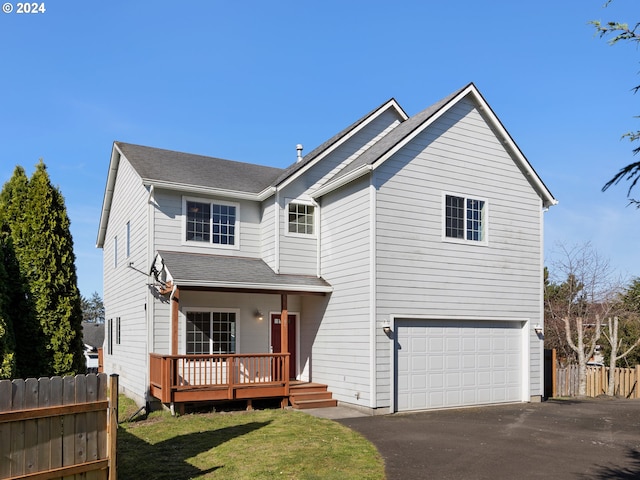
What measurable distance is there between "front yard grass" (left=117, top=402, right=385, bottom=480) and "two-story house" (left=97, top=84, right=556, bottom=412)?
1.31 m

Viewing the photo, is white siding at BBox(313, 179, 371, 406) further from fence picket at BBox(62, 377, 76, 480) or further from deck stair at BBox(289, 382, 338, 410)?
fence picket at BBox(62, 377, 76, 480)

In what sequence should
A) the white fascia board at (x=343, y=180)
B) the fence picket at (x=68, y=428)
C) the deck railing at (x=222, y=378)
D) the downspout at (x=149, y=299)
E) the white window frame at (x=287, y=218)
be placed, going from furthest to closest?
1. the white window frame at (x=287, y=218)
2. the downspout at (x=149, y=299)
3. the white fascia board at (x=343, y=180)
4. the deck railing at (x=222, y=378)
5. the fence picket at (x=68, y=428)

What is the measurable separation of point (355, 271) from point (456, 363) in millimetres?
3649

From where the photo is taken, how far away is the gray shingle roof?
1557 cm

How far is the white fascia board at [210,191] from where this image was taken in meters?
14.7

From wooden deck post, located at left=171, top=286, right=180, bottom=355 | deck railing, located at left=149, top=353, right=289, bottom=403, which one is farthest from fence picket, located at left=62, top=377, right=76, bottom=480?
wooden deck post, located at left=171, top=286, right=180, bottom=355

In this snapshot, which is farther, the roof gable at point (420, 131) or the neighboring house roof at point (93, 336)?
the neighboring house roof at point (93, 336)

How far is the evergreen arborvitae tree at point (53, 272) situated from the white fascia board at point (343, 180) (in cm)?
675

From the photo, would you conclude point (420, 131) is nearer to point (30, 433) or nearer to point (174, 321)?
point (174, 321)

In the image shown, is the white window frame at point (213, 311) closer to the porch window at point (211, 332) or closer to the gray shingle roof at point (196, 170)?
the porch window at point (211, 332)

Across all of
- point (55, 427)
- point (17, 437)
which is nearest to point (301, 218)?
point (55, 427)

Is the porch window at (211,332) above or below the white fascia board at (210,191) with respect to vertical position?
below

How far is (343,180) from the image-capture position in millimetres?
14648

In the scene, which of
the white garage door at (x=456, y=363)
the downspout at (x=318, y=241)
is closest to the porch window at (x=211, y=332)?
the downspout at (x=318, y=241)
